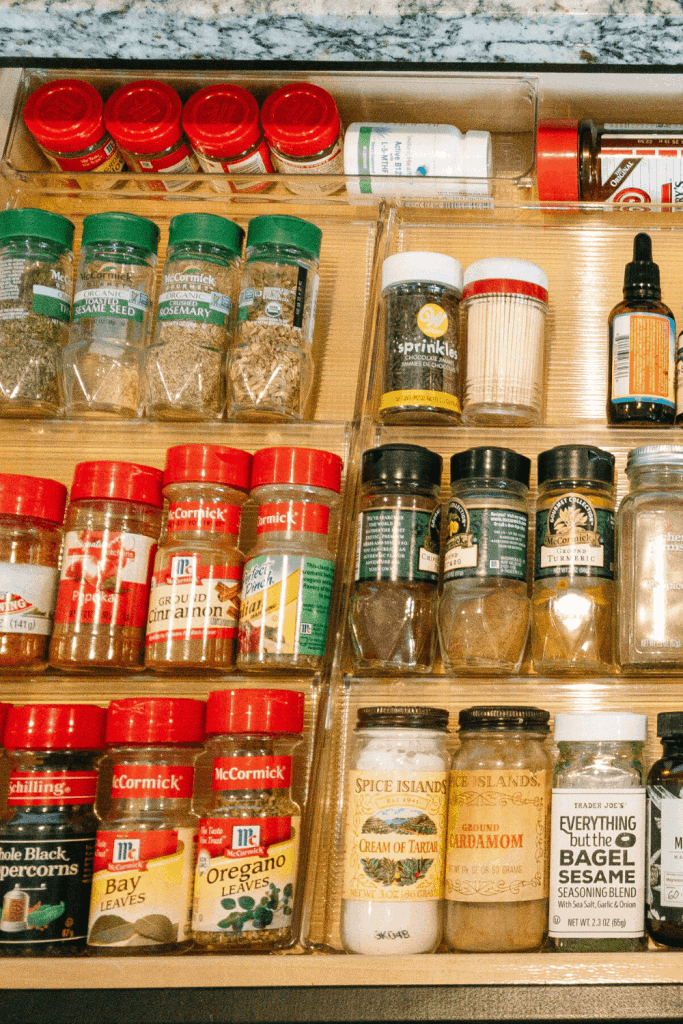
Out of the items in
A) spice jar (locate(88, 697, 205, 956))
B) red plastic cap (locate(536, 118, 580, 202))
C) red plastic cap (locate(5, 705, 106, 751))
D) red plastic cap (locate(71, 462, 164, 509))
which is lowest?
A: spice jar (locate(88, 697, 205, 956))

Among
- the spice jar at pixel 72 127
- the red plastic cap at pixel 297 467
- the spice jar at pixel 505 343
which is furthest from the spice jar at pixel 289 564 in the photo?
the spice jar at pixel 72 127

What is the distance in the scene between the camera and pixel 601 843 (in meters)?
0.85

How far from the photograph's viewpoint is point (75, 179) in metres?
1.27

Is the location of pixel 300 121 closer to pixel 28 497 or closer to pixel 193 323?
pixel 193 323

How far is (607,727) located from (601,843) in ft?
0.36

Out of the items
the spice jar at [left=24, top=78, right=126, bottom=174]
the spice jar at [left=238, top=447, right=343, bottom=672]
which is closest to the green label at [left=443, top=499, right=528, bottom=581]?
the spice jar at [left=238, top=447, right=343, bottom=672]

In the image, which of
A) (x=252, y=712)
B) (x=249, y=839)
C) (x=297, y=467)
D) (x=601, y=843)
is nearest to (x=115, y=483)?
(x=297, y=467)

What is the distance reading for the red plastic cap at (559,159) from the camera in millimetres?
1195

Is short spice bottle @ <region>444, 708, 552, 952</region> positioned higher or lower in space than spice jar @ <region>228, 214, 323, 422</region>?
lower

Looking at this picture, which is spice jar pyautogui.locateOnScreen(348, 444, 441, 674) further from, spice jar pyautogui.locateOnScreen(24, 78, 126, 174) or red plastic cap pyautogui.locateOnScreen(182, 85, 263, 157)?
spice jar pyautogui.locateOnScreen(24, 78, 126, 174)

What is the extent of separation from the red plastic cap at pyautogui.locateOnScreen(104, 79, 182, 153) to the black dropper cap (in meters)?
0.64

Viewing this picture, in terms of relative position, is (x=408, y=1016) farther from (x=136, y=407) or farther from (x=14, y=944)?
(x=136, y=407)

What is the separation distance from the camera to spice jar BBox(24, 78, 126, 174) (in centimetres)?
123

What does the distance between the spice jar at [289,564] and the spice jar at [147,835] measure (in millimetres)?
105
